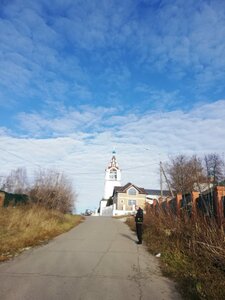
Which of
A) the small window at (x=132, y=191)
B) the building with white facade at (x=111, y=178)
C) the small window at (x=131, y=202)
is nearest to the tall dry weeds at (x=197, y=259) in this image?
the small window at (x=131, y=202)

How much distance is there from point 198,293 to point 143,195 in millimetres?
67755

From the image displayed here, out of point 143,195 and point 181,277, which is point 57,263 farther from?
point 143,195

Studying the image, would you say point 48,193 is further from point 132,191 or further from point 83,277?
point 132,191

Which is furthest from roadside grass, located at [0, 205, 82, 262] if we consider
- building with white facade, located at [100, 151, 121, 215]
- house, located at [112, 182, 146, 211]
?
building with white facade, located at [100, 151, 121, 215]

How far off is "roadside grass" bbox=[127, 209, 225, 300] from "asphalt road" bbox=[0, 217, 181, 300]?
34cm

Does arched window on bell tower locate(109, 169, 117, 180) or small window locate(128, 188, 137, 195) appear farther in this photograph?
arched window on bell tower locate(109, 169, 117, 180)

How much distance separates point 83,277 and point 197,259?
2971 millimetres

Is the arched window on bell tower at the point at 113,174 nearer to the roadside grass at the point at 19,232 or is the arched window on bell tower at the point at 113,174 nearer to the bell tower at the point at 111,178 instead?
the bell tower at the point at 111,178

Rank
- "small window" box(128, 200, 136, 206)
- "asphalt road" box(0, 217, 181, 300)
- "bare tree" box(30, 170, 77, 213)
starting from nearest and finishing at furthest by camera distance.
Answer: "asphalt road" box(0, 217, 181, 300) → "bare tree" box(30, 170, 77, 213) → "small window" box(128, 200, 136, 206)

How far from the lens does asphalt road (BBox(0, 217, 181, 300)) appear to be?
5.30m

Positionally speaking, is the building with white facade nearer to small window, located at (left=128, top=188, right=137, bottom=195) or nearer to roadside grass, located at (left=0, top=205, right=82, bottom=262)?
small window, located at (left=128, top=188, right=137, bottom=195)

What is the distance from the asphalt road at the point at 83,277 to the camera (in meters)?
5.30

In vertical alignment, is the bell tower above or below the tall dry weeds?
above

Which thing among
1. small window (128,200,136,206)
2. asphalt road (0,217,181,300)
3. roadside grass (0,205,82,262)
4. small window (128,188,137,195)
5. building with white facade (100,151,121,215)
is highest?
building with white facade (100,151,121,215)
